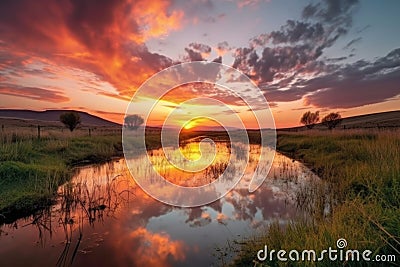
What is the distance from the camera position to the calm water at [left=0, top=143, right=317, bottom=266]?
5.43 meters

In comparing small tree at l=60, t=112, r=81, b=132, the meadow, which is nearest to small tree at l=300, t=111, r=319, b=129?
the meadow

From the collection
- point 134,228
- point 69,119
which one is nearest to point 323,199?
point 134,228

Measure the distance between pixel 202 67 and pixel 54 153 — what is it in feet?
39.5

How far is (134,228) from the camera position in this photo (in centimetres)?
695

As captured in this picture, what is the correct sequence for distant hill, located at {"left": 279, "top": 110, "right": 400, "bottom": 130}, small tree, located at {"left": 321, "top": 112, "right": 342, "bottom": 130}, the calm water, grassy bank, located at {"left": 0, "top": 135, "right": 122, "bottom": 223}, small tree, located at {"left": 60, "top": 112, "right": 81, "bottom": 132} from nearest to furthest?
the calm water → grassy bank, located at {"left": 0, "top": 135, "right": 122, "bottom": 223} → small tree, located at {"left": 60, "top": 112, "right": 81, "bottom": 132} → small tree, located at {"left": 321, "top": 112, "right": 342, "bottom": 130} → distant hill, located at {"left": 279, "top": 110, "right": 400, "bottom": 130}

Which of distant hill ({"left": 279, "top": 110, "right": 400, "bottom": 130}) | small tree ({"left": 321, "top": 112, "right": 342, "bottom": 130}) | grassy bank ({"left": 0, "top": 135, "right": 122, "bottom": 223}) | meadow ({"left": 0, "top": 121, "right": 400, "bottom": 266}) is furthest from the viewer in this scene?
distant hill ({"left": 279, "top": 110, "right": 400, "bottom": 130})

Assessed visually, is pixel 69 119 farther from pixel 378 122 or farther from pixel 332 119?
pixel 378 122

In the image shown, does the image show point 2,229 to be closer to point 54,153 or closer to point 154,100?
point 154,100

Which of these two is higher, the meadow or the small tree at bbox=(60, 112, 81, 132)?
the small tree at bbox=(60, 112, 81, 132)

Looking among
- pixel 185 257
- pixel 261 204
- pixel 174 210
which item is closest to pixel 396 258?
pixel 185 257

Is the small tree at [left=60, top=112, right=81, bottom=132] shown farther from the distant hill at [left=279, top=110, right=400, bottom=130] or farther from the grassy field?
the distant hill at [left=279, top=110, right=400, bottom=130]

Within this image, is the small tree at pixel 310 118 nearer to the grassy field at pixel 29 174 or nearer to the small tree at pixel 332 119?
the small tree at pixel 332 119

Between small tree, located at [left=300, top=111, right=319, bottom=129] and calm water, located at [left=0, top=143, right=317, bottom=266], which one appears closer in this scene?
calm water, located at [left=0, top=143, right=317, bottom=266]

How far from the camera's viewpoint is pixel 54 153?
54.1ft
